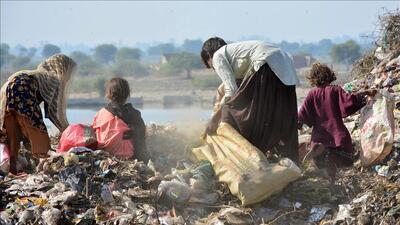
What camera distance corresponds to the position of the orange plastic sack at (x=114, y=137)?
6.18 m

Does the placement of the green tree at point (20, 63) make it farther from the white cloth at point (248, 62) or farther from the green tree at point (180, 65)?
the white cloth at point (248, 62)

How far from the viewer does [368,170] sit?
5980 mm

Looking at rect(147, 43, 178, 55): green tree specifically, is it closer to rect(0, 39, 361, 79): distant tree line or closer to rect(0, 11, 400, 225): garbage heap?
rect(0, 39, 361, 79): distant tree line

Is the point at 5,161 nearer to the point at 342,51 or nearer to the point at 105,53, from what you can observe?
the point at 342,51

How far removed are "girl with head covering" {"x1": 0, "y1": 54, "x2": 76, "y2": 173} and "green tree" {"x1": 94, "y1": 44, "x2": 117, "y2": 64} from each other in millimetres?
86916

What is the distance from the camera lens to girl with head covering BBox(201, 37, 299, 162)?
5.69m

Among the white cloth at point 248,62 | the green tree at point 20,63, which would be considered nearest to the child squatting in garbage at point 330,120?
the white cloth at point 248,62

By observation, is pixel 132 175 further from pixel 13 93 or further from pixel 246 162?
pixel 13 93

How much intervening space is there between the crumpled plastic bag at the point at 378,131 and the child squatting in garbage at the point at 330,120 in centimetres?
12

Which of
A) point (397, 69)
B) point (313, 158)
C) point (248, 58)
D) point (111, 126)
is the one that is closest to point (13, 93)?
point (111, 126)

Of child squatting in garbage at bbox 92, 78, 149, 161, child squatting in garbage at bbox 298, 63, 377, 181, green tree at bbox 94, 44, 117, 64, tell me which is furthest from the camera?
green tree at bbox 94, 44, 117, 64

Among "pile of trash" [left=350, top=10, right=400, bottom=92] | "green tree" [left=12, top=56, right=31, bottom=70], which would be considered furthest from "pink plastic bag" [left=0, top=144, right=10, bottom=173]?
"green tree" [left=12, top=56, right=31, bottom=70]

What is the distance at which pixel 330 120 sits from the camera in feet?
19.3

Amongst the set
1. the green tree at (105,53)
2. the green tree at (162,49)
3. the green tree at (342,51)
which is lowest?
the green tree at (162,49)
